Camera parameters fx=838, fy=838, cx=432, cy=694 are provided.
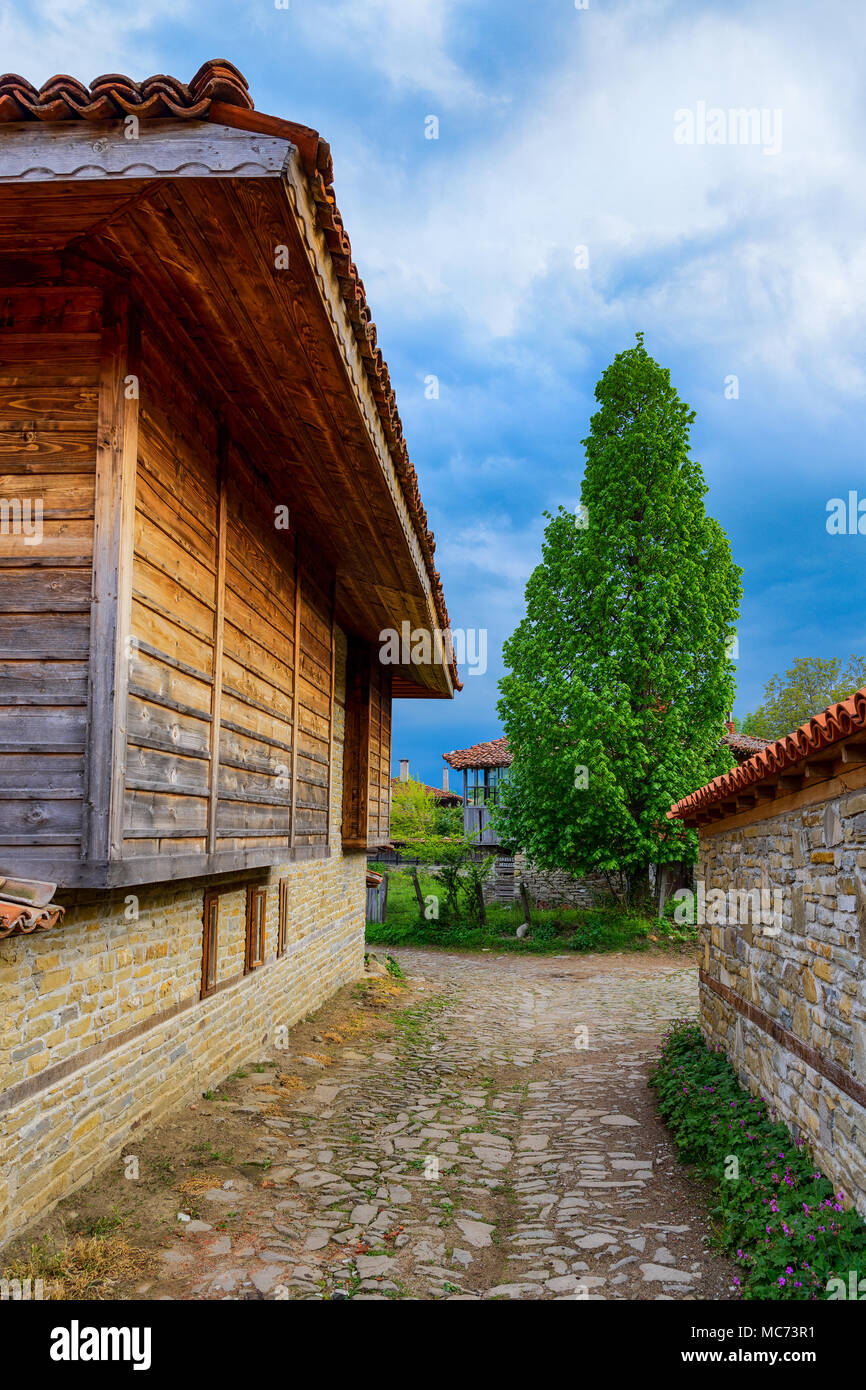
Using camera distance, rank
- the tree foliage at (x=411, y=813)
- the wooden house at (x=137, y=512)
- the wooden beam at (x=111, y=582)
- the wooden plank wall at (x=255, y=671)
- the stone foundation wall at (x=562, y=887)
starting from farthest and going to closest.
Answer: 1. the tree foliage at (x=411, y=813)
2. the stone foundation wall at (x=562, y=887)
3. the wooden plank wall at (x=255, y=671)
4. the wooden beam at (x=111, y=582)
5. the wooden house at (x=137, y=512)

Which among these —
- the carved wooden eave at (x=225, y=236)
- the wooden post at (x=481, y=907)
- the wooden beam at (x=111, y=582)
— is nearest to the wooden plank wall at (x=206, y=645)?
the wooden beam at (x=111, y=582)

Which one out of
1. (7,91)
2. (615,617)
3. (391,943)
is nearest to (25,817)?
(7,91)

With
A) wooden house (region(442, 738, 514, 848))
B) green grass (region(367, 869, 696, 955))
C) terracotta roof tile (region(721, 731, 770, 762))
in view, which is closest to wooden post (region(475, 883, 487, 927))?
green grass (region(367, 869, 696, 955))

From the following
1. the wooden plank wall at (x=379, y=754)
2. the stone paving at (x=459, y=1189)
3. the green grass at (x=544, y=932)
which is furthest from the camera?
the green grass at (x=544, y=932)

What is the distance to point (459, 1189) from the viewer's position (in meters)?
5.28

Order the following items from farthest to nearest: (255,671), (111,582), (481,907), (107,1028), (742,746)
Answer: (742,746), (481,907), (255,671), (107,1028), (111,582)

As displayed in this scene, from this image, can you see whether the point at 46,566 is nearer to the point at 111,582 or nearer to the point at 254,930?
the point at 111,582

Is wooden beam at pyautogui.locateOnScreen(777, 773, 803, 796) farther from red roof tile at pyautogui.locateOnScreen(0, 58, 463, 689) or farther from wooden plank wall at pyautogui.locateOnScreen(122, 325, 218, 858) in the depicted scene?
red roof tile at pyautogui.locateOnScreen(0, 58, 463, 689)

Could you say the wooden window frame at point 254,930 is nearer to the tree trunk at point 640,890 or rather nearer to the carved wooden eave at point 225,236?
the carved wooden eave at point 225,236

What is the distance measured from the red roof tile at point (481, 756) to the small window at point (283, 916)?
19.6 metres

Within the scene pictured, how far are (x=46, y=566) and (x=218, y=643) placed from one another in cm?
144

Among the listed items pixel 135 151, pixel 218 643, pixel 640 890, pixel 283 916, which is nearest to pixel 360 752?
pixel 283 916

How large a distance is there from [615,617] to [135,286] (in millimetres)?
15036

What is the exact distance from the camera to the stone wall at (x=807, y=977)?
403 cm
